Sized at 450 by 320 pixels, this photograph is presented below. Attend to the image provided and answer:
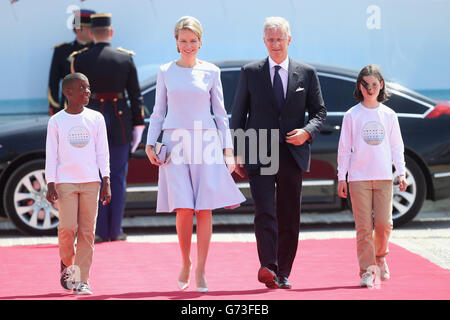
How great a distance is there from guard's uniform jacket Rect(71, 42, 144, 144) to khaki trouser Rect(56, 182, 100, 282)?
2.87 m

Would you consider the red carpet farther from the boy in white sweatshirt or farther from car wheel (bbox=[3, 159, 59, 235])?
car wheel (bbox=[3, 159, 59, 235])

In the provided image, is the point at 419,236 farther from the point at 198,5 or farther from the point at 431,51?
the point at 198,5

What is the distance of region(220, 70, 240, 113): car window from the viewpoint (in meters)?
10.1

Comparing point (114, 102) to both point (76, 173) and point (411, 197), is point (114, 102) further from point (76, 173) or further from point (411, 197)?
point (411, 197)

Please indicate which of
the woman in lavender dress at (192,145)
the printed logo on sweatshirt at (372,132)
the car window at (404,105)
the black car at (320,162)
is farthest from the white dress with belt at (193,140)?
the car window at (404,105)

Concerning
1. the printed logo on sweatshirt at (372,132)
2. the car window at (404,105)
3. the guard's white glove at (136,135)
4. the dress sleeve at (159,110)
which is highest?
the dress sleeve at (159,110)

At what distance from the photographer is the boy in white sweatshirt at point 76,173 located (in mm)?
6266

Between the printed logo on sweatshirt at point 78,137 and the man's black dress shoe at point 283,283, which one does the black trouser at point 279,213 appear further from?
the printed logo on sweatshirt at point 78,137

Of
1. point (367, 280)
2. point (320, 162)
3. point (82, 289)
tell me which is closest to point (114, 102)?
point (320, 162)

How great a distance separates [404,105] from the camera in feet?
33.4

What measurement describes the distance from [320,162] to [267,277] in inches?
151

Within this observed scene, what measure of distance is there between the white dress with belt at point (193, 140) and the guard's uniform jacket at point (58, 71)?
382 centimetres

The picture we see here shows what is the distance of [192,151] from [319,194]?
3869 mm
